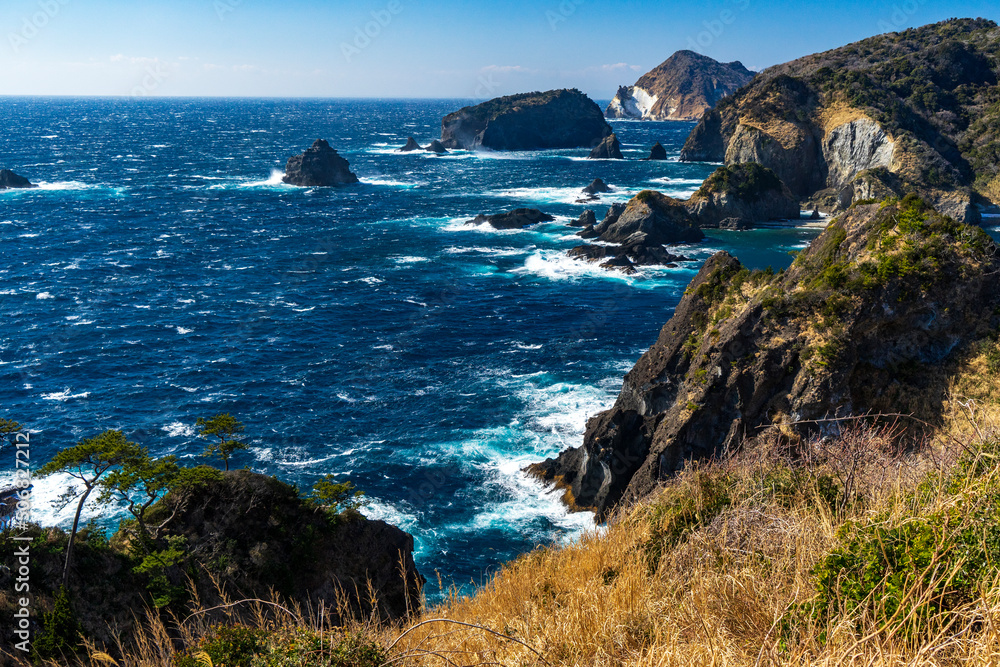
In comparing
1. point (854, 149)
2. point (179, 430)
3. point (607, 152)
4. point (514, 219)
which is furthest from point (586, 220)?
point (607, 152)

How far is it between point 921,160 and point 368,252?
273ft

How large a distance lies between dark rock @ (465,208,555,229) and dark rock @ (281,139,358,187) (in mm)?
45692

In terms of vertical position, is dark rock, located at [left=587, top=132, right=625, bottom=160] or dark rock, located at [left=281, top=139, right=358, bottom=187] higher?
dark rock, located at [left=587, top=132, right=625, bottom=160]

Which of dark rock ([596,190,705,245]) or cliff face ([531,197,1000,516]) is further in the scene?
dark rock ([596,190,705,245])

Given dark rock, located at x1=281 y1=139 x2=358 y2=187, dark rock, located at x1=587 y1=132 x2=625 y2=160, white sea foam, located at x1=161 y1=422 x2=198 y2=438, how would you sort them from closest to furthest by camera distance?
1. white sea foam, located at x1=161 y1=422 x2=198 y2=438
2. dark rock, located at x1=281 y1=139 x2=358 y2=187
3. dark rock, located at x1=587 y1=132 x2=625 y2=160

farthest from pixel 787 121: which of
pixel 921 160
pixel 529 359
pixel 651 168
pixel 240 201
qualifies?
pixel 240 201

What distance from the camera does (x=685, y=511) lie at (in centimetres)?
1174

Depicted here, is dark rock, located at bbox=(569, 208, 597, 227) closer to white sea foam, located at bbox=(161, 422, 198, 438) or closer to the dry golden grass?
white sea foam, located at bbox=(161, 422, 198, 438)

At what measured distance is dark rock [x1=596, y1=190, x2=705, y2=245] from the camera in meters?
80.2

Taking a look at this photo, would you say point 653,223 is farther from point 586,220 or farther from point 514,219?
point 514,219

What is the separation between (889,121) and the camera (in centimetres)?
10144

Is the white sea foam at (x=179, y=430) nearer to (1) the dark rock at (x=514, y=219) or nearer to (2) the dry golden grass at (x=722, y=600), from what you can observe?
(2) the dry golden grass at (x=722, y=600)

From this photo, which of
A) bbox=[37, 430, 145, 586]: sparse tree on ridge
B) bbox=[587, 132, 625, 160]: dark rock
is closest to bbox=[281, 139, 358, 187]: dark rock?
bbox=[587, 132, 625, 160]: dark rock

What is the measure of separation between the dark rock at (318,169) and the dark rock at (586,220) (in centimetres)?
5759
